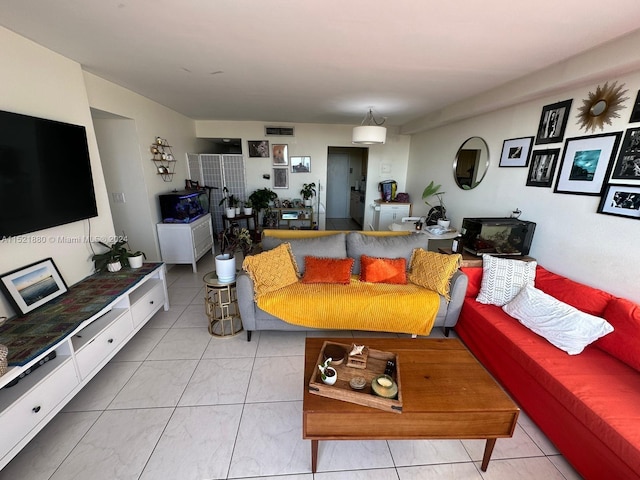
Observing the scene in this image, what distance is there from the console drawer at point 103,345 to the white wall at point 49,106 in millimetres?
522

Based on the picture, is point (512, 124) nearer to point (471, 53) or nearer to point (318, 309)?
point (471, 53)

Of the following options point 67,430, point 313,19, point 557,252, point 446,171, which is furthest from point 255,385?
point 446,171

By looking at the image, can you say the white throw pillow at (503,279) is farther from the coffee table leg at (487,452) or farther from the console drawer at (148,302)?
the console drawer at (148,302)

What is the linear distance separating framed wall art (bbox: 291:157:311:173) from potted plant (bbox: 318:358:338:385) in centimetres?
443

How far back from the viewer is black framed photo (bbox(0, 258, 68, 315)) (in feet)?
5.19

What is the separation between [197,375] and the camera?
6.17 feet

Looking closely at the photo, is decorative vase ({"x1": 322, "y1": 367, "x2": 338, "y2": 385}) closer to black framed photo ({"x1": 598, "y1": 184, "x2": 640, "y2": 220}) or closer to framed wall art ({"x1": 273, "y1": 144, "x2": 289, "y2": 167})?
black framed photo ({"x1": 598, "y1": 184, "x2": 640, "y2": 220})

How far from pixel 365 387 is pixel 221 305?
1.43 meters

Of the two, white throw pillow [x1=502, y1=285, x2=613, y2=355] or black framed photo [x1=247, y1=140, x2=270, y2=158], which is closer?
white throw pillow [x1=502, y1=285, x2=613, y2=355]

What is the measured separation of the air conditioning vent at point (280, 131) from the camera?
501cm

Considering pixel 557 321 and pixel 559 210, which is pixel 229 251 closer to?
pixel 557 321

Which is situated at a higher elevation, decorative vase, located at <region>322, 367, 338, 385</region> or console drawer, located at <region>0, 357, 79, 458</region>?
decorative vase, located at <region>322, 367, 338, 385</region>

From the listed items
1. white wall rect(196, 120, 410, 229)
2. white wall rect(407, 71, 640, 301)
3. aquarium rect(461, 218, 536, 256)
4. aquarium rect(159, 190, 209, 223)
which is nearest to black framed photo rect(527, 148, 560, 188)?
white wall rect(407, 71, 640, 301)

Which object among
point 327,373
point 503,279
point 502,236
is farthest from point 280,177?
point 327,373
